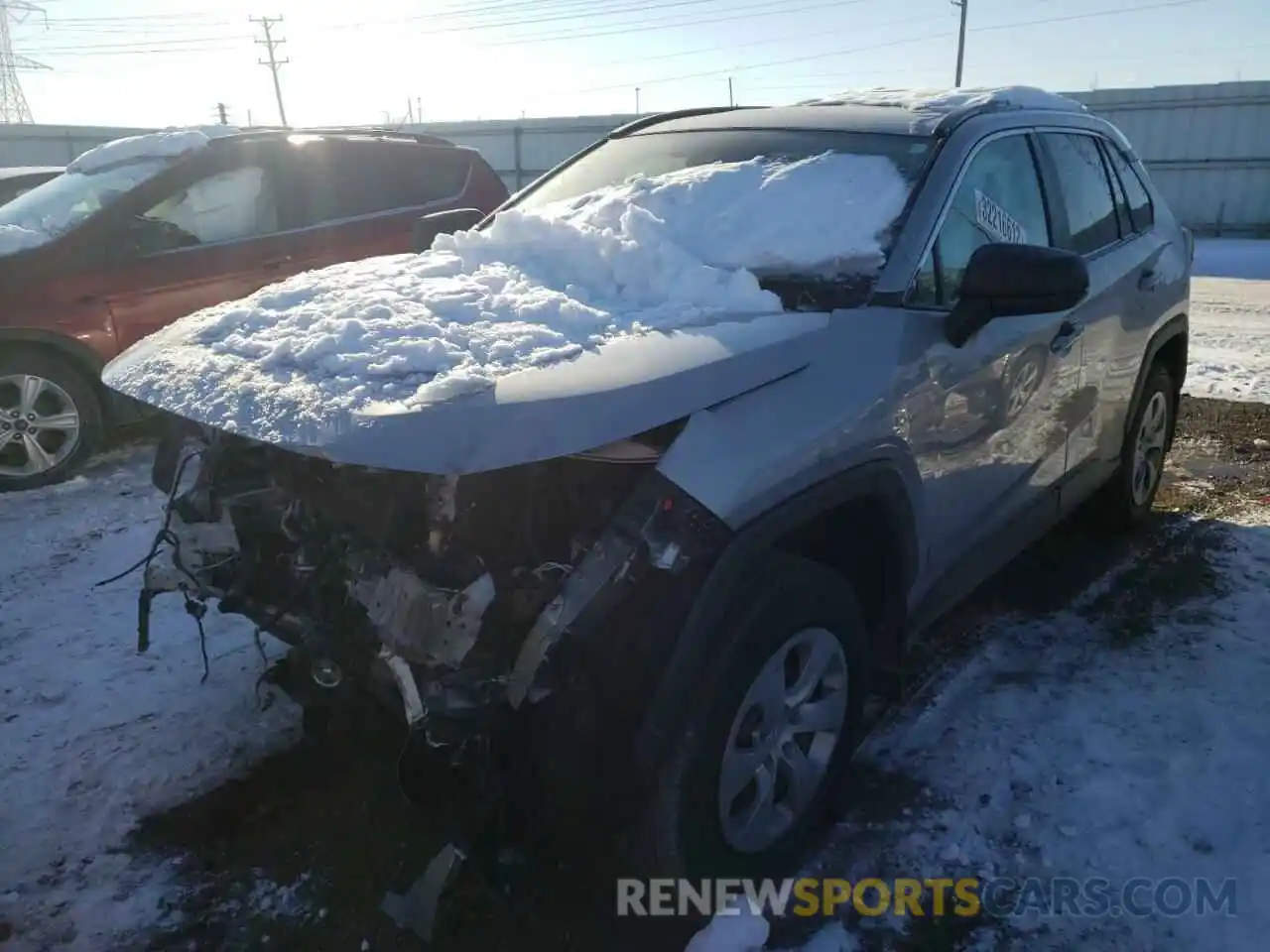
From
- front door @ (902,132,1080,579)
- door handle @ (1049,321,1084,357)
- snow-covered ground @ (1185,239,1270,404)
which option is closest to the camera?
front door @ (902,132,1080,579)

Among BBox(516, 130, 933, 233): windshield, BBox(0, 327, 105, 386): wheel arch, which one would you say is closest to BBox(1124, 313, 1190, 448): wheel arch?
BBox(516, 130, 933, 233): windshield

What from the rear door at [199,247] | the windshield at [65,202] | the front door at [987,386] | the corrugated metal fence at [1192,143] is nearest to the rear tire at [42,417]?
the rear door at [199,247]

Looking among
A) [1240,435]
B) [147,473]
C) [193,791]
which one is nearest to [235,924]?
[193,791]

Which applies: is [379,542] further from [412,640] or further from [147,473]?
[147,473]

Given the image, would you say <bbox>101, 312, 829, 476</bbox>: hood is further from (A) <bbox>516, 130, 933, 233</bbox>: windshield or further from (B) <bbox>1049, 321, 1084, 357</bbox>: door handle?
(B) <bbox>1049, 321, 1084, 357</bbox>: door handle

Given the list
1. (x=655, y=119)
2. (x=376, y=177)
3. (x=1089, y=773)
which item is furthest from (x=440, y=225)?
(x=1089, y=773)

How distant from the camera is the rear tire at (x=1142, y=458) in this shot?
4.30 meters

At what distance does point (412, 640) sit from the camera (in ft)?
6.64

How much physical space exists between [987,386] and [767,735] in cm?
129

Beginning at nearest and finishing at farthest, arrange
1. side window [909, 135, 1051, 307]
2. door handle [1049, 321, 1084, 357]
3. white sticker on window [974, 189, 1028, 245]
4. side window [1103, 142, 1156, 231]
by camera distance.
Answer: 1. side window [909, 135, 1051, 307]
2. white sticker on window [974, 189, 1028, 245]
3. door handle [1049, 321, 1084, 357]
4. side window [1103, 142, 1156, 231]

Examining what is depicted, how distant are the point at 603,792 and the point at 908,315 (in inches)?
57.8

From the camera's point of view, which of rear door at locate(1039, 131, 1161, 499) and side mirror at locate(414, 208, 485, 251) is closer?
rear door at locate(1039, 131, 1161, 499)

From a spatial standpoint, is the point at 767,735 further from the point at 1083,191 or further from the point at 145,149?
the point at 145,149

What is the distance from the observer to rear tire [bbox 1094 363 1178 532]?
4.30 m
